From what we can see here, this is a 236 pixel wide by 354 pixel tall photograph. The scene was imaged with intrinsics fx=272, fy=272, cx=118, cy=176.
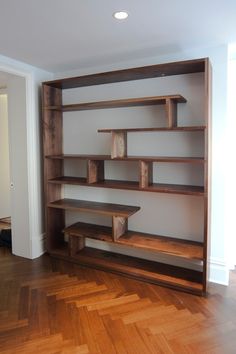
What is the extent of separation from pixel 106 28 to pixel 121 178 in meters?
1.60

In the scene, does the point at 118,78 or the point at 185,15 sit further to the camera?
the point at 118,78

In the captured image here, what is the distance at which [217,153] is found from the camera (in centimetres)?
274

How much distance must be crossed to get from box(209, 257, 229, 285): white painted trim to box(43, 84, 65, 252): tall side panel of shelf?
1.91 metres

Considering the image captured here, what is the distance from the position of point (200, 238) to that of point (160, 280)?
2.03 feet

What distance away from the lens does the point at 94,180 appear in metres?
3.15

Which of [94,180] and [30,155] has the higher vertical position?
[30,155]

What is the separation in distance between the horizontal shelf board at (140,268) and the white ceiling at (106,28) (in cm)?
229

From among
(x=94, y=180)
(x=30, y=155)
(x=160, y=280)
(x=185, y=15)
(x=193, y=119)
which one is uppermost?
(x=185, y=15)

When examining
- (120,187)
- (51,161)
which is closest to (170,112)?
(120,187)

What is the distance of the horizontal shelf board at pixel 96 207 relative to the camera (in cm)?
296

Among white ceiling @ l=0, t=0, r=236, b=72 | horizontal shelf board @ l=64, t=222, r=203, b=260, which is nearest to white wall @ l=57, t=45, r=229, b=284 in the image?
white ceiling @ l=0, t=0, r=236, b=72

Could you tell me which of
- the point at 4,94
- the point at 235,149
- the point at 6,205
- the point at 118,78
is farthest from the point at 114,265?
the point at 4,94

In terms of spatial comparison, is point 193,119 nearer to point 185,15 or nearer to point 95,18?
point 185,15

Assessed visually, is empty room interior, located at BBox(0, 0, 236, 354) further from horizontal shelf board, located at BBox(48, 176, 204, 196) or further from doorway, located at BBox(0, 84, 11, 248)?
doorway, located at BBox(0, 84, 11, 248)
